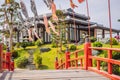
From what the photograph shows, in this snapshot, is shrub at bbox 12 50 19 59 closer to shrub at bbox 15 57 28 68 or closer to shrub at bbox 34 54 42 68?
shrub at bbox 15 57 28 68

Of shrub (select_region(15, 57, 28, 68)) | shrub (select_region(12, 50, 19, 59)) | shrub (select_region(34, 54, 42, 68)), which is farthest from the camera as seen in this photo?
shrub (select_region(12, 50, 19, 59))

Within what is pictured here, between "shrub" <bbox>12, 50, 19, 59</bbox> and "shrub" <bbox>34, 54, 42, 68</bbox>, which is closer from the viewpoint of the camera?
"shrub" <bbox>34, 54, 42, 68</bbox>

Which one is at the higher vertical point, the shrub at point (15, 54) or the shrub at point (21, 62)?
the shrub at point (15, 54)

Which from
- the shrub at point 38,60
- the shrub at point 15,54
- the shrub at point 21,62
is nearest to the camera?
the shrub at point 38,60

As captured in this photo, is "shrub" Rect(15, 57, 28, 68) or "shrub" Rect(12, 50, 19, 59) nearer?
"shrub" Rect(15, 57, 28, 68)

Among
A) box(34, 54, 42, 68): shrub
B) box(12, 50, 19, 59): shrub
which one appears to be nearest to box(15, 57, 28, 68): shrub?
box(34, 54, 42, 68): shrub

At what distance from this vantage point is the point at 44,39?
5428cm

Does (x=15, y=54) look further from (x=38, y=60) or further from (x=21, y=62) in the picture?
(x=38, y=60)

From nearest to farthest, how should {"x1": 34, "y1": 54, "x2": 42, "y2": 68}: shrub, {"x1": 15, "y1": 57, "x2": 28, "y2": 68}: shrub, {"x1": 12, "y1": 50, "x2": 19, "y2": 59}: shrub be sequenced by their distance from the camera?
{"x1": 34, "y1": 54, "x2": 42, "y2": 68}: shrub, {"x1": 15, "y1": 57, "x2": 28, "y2": 68}: shrub, {"x1": 12, "y1": 50, "x2": 19, "y2": 59}: shrub

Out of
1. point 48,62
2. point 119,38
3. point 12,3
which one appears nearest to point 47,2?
point 48,62

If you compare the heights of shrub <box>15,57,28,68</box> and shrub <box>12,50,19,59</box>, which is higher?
shrub <box>12,50,19,59</box>

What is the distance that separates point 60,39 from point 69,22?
8.84 m

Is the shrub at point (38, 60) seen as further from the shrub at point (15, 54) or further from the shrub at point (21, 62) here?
the shrub at point (15, 54)

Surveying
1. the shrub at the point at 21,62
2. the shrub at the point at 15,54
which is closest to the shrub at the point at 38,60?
the shrub at the point at 21,62
